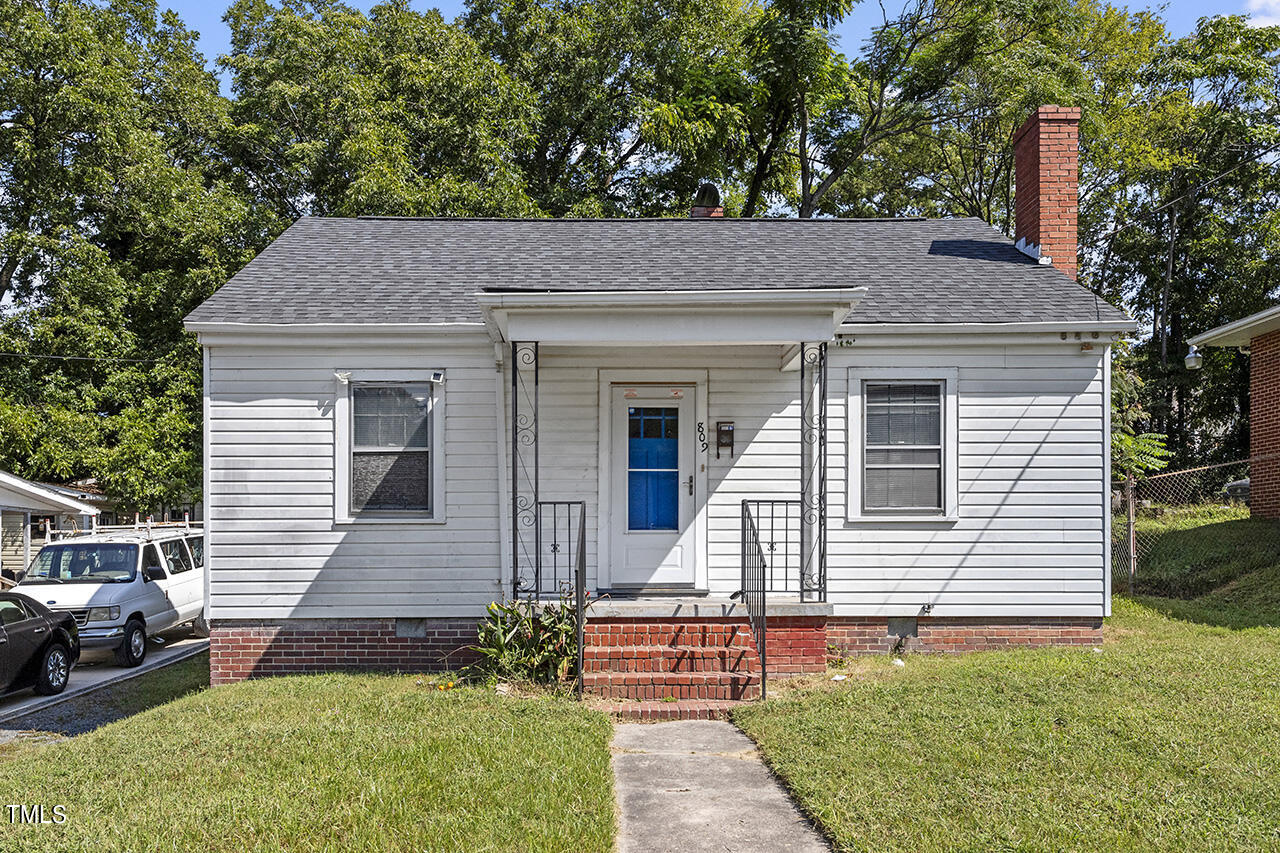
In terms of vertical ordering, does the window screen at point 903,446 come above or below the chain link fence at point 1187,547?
above

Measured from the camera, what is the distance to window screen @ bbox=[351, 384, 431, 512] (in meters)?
9.25

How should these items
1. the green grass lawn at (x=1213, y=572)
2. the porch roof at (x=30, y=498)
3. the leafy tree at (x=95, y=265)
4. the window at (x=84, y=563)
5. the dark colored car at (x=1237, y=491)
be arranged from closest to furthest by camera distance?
the green grass lawn at (x=1213, y=572), the window at (x=84, y=563), the porch roof at (x=30, y=498), the leafy tree at (x=95, y=265), the dark colored car at (x=1237, y=491)

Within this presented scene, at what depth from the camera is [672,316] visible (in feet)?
26.5

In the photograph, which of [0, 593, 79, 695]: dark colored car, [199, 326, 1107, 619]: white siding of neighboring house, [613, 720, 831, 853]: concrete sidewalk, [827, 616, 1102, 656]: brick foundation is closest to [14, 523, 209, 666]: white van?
[0, 593, 79, 695]: dark colored car

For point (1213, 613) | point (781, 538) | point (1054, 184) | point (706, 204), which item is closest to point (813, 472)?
point (781, 538)

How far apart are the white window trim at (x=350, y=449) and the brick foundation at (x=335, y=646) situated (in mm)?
1002

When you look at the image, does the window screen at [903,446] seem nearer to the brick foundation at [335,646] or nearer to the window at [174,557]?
the brick foundation at [335,646]

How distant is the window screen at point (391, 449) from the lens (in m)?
9.25

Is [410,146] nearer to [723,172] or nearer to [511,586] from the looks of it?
[723,172]

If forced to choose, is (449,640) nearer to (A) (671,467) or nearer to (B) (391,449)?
(B) (391,449)

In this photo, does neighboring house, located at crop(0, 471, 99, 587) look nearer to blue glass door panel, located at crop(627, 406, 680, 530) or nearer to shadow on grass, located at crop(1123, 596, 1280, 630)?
blue glass door panel, located at crop(627, 406, 680, 530)

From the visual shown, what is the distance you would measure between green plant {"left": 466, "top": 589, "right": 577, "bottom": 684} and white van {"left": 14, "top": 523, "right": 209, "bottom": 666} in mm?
4822

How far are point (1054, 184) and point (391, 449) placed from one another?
7.79 metres

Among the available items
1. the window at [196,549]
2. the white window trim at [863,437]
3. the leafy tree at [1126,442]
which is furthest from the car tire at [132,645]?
the leafy tree at [1126,442]
